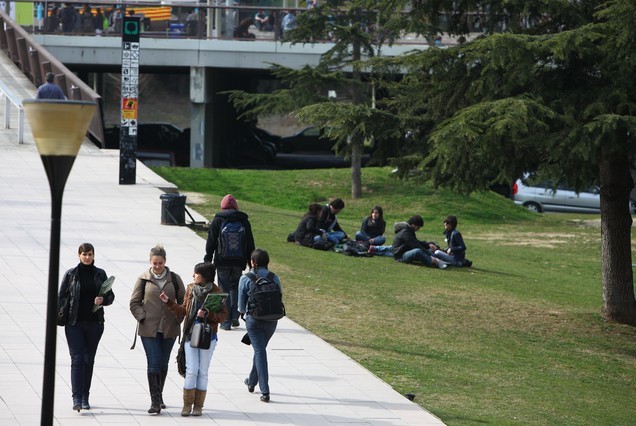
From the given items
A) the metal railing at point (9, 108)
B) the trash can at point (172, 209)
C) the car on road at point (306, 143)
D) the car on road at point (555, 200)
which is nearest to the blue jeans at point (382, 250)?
the trash can at point (172, 209)

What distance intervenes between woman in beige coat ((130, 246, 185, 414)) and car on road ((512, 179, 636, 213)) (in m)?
25.6

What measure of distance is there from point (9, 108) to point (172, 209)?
10.5m

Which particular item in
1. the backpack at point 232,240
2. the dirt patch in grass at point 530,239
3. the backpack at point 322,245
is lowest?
the dirt patch in grass at point 530,239

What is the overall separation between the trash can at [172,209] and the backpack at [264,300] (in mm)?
9602

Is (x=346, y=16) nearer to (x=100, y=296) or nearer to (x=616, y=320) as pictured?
(x=616, y=320)

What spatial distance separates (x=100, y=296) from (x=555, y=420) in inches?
184

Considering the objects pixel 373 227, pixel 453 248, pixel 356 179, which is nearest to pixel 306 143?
pixel 356 179

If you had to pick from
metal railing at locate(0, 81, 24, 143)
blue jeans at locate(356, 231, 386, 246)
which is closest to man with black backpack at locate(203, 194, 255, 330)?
blue jeans at locate(356, 231, 386, 246)

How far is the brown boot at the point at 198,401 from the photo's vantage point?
10.9 metres

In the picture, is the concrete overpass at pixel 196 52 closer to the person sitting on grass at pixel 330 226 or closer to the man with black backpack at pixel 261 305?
the person sitting on grass at pixel 330 226

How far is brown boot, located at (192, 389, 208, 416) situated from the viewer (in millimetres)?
10922

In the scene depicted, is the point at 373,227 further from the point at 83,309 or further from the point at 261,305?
the point at 83,309

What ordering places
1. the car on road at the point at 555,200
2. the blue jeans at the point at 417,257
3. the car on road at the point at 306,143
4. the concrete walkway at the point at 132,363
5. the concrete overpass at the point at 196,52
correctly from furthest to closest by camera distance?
the car on road at the point at 306,143 < the concrete overpass at the point at 196,52 < the car on road at the point at 555,200 < the blue jeans at the point at 417,257 < the concrete walkway at the point at 132,363

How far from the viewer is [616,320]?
57.8 feet
